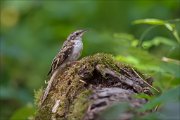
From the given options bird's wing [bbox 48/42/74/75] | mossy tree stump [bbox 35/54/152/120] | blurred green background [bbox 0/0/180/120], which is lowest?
mossy tree stump [bbox 35/54/152/120]

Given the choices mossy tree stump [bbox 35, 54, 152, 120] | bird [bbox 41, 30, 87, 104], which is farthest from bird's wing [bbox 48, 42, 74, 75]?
mossy tree stump [bbox 35, 54, 152, 120]

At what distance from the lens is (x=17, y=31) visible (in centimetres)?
1050

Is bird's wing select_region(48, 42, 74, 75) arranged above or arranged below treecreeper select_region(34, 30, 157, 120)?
above

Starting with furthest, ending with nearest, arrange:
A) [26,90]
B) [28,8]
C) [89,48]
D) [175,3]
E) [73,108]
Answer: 1. [28,8]
2. [175,3]
3. [26,90]
4. [89,48]
5. [73,108]

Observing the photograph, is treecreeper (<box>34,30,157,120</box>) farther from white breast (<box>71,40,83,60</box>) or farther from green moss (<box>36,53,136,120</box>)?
white breast (<box>71,40,83,60</box>)

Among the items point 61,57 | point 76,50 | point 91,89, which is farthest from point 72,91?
point 76,50

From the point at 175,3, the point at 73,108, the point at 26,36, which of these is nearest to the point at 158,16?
the point at 175,3

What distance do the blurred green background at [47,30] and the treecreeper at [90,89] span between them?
184 inches

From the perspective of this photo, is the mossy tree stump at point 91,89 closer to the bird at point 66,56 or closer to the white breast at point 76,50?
the bird at point 66,56

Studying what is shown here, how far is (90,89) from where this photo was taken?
3.16 m

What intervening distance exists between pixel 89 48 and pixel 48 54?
0.79 m

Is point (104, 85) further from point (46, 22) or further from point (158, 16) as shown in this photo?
point (46, 22)

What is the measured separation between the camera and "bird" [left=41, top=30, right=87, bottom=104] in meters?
3.96

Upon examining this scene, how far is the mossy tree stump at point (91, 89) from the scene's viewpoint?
2.92 m
